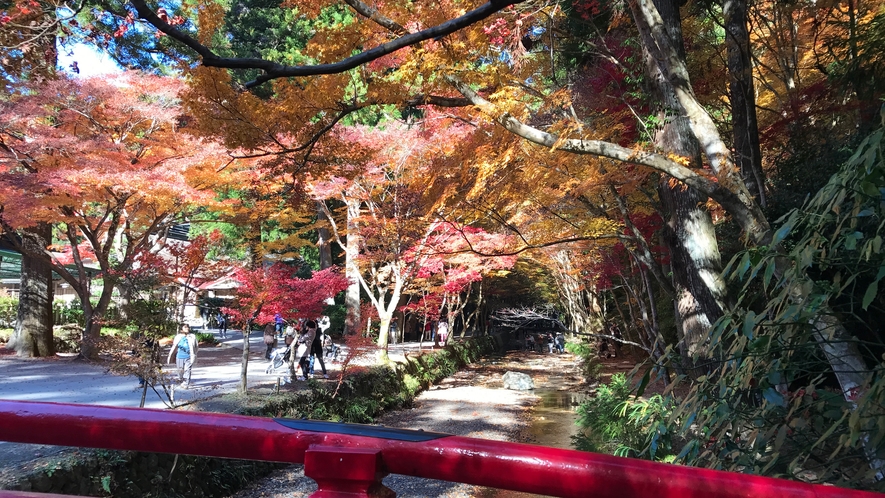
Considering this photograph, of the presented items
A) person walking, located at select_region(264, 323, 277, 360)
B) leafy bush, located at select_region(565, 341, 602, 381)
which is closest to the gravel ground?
leafy bush, located at select_region(565, 341, 602, 381)

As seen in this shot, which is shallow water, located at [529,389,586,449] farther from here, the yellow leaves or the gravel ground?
the yellow leaves

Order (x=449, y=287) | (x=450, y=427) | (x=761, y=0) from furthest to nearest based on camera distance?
(x=449, y=287)
(x=450, y=427)
(x=761, y=0)

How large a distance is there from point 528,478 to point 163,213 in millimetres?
14752

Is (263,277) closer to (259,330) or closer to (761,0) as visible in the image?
(761,0)

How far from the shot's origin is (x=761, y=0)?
8477mm

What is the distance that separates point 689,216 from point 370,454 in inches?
216

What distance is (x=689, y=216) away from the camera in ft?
18.9

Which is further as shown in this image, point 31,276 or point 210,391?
point 31,276

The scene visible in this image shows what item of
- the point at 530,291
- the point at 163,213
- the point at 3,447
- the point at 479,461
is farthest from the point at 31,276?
the point at 530,291

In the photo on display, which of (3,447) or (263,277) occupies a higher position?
(263,277)

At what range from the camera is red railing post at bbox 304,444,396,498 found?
3.47 feet

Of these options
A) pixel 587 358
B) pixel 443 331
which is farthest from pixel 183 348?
pixel 587 358

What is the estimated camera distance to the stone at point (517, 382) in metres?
15.4

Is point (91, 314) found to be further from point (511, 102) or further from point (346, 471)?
point (346, 471)
